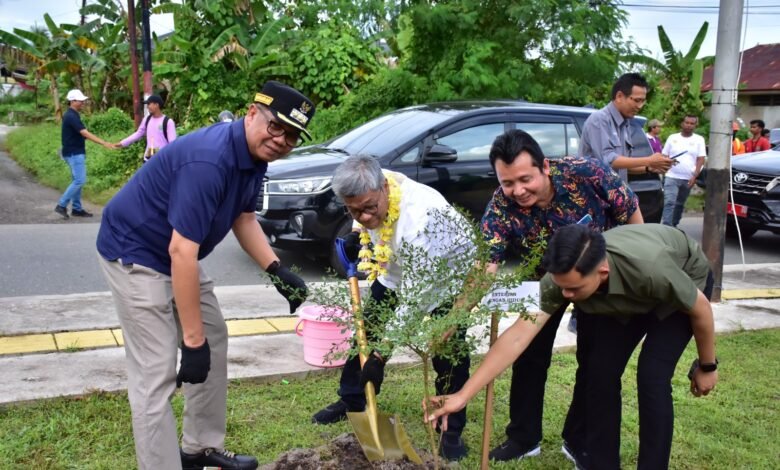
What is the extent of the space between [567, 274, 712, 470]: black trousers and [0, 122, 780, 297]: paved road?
10.3ft

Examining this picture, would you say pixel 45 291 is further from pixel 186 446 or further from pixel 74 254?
pixel 186 446

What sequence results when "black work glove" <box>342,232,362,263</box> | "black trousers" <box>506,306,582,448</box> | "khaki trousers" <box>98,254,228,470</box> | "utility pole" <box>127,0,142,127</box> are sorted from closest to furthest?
"khaki trousers" <box>98,254,228,470</box>
"black trousers" <box>506,306,582,448</box>
"black work glove" <box>342,232,362,263</box>
"utility pole" <box>127,0,142,127</box>

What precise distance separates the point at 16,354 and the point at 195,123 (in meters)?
12.9

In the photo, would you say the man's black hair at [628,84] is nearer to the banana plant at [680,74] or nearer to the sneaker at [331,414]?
the sneaker at [331,414]

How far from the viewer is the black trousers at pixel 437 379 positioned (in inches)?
143

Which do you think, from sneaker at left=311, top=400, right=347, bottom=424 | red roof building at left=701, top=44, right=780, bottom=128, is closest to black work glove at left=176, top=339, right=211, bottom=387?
sneaker at left=311, top=400, right=347, bottom=424

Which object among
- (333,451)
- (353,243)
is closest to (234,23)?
(353,243)

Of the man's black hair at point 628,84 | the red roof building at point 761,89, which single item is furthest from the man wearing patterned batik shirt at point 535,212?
the red roof building at point 761,89

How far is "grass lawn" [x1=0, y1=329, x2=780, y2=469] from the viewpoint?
3537 mm

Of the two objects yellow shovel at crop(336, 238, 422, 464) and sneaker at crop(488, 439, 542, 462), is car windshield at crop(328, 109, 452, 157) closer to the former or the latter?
sneaker at crop(488, 439, 542, 462)

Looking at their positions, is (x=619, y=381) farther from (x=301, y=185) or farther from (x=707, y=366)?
(x=301, y=185)

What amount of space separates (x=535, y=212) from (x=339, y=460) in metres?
1.41

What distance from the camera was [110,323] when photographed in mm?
5254

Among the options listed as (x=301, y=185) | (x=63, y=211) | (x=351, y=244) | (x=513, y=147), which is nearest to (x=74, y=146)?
(x=63, y=211)
